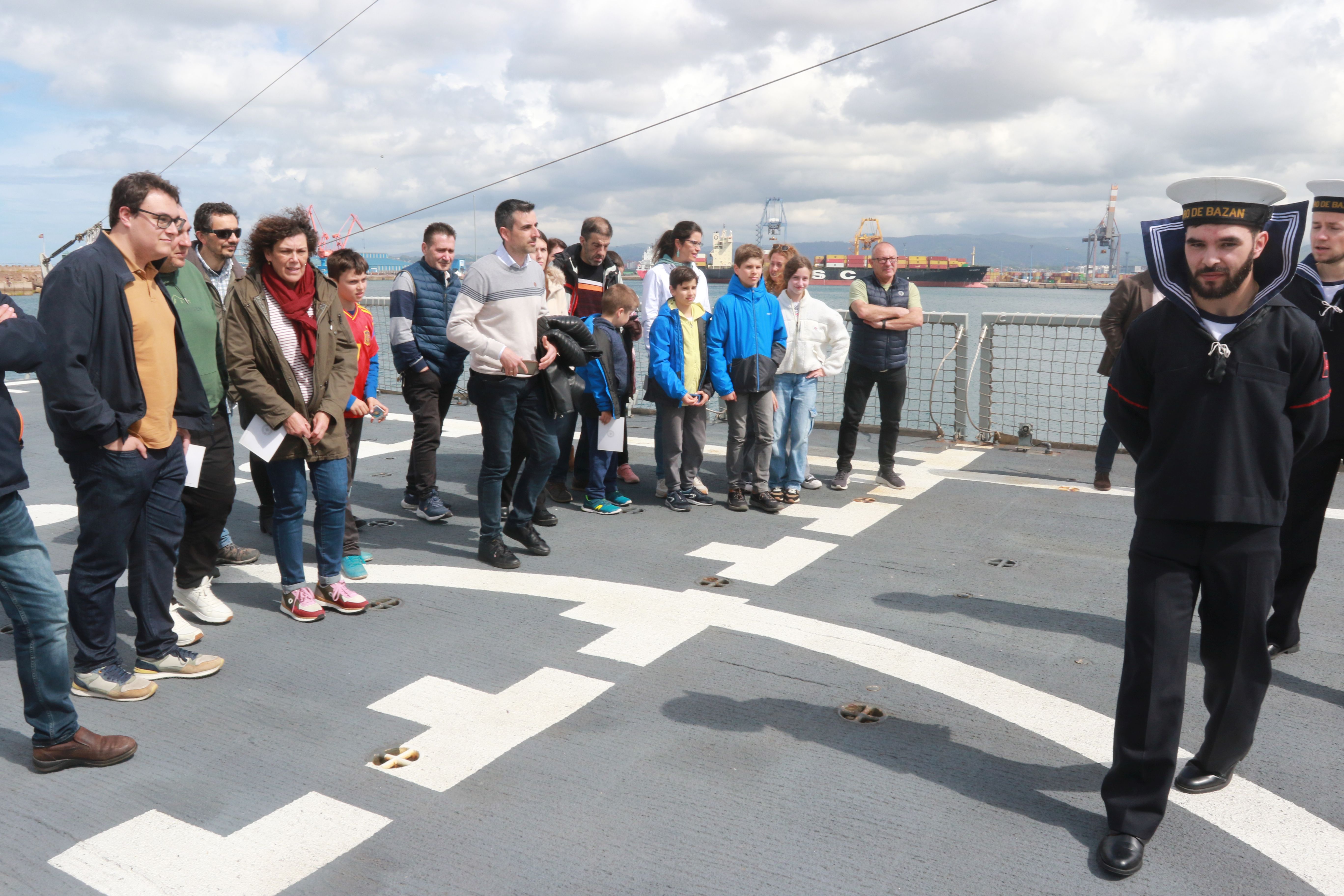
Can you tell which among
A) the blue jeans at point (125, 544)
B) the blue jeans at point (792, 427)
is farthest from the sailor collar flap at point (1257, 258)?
the blue jeans at point (792, 427)

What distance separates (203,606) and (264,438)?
81 cm

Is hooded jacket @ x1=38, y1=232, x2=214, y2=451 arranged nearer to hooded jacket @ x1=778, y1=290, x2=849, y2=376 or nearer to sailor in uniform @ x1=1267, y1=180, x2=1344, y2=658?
sailor in uniform @ x1=1267, y1=180, x2=1344, y2=658

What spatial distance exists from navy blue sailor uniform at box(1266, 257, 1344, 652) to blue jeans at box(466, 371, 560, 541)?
3.26 meters

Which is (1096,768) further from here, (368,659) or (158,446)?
(158,446)

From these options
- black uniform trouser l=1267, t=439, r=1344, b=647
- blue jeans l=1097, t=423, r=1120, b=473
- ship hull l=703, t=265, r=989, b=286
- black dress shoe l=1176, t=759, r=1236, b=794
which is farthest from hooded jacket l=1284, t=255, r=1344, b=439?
ship hull l=703, t=265, r=989, b=286

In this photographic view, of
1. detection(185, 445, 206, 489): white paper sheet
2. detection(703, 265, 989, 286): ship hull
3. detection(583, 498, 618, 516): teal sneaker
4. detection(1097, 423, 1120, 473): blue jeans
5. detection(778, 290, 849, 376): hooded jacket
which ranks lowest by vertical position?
detection(583, 498, 618, 516): teal sneaker

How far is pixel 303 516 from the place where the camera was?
417 cm

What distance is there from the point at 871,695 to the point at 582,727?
1.03 meters

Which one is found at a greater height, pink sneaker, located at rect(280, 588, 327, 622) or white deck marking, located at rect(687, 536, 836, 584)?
pink sneaker, located at rect(280, 588, 327, 622)

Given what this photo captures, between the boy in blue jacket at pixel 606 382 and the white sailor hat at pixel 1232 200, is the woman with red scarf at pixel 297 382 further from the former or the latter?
A: the white sailor hat at pixel 1232 200

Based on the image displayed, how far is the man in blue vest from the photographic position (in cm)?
591

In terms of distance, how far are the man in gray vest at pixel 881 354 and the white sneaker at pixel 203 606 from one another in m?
4.10

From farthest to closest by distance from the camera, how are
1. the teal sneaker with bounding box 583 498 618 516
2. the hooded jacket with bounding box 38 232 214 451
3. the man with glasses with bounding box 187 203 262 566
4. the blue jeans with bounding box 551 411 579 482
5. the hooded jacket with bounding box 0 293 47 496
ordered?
the teal sneaker with bounding box 583 498 618 516 → the blue jeans with bounding box 551 411 579 482 → the man with glasses with bounding box 187 203 262 566 → the hooded jacket with bounding box 38 232 214 451 → the hooded jacket with bounding box 0 293 47 496

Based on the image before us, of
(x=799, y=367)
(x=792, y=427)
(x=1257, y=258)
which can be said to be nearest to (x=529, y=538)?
(x=792, y=427)
